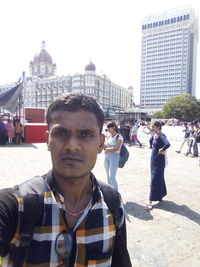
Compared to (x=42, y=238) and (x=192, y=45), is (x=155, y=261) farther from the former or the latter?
(x=192, y=45)

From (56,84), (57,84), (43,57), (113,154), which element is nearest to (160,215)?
(113,154)

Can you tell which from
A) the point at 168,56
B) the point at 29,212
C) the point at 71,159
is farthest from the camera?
the point at 168,56

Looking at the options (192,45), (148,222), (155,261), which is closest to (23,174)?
(148,222)

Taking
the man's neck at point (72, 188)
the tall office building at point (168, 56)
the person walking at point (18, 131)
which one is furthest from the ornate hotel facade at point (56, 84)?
the man's neck at point (72, 188)

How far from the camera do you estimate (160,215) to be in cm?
399

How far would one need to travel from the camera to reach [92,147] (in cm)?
111

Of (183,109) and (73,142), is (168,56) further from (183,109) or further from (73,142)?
(73,142)

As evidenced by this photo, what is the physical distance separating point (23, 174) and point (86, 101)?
18.9 ft

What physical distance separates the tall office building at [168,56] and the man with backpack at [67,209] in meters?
105

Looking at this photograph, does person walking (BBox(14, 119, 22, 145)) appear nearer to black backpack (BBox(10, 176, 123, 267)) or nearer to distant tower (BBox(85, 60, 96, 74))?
black backpack (BBox(10, 176, 123, 267))

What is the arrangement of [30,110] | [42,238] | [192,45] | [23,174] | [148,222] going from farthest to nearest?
[192,45] → [30,110] → [23,174] → [148,222] → [42,238]

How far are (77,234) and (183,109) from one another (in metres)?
64.9

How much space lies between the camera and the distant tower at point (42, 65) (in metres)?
93.5

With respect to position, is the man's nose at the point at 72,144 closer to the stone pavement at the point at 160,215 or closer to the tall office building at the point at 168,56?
the stone pavement at the point at 160,215
